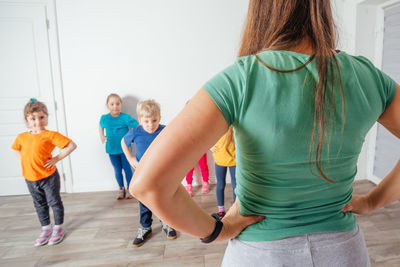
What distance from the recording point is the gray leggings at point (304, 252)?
49cm

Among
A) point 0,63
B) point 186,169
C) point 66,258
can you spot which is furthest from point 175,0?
point 186,169

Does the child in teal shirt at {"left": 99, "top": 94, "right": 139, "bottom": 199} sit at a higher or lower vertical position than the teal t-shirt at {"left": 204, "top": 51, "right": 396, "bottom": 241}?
lower

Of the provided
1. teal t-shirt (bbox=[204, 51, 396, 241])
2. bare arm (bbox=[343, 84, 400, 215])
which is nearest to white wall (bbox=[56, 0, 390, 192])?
bare arm (bbox=[343, 84, 400, 215])

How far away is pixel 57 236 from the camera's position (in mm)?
2254

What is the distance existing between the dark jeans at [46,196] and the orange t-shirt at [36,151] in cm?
6

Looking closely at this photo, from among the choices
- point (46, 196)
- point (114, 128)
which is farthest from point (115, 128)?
point (46, 196)

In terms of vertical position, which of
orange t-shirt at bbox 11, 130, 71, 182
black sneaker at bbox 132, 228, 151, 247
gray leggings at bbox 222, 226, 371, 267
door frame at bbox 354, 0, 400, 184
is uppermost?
door frame at bbox 354, 0, 400, 184

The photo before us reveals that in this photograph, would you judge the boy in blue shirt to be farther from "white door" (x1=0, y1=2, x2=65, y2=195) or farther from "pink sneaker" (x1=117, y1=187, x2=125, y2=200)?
"white door" (x1=0, y1=2, x2=65, y2=195)

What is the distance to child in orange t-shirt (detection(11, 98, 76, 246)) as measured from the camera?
2.14 metres

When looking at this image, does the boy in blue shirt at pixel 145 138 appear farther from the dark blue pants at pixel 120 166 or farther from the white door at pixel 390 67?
the white door at pixel 390 67

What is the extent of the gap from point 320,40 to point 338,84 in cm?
9

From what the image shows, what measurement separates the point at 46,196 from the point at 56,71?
1653 millimetres

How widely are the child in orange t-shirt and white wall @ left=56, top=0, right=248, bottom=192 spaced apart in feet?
3.34

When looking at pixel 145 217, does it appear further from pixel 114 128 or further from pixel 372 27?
pixel 372 27
